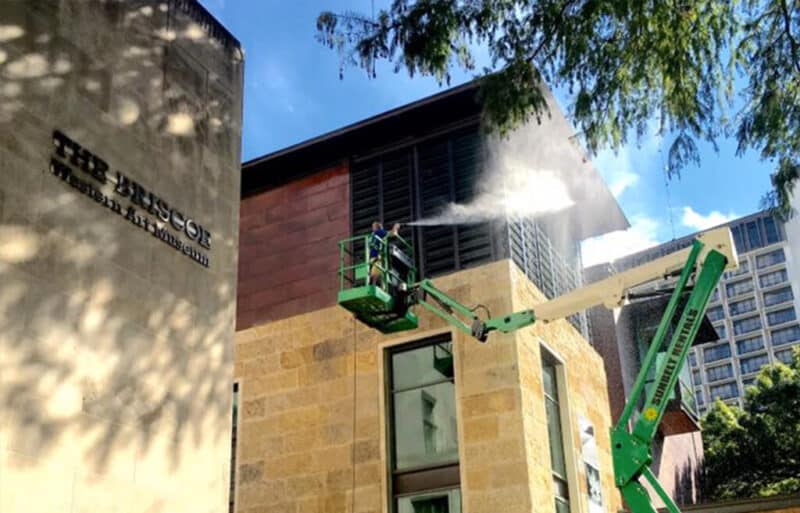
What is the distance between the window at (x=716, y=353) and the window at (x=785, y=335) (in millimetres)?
6108

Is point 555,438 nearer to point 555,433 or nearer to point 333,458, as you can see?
point 555,433

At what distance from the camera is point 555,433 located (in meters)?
17.0

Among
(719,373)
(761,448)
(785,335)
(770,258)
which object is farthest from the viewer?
(719,373)

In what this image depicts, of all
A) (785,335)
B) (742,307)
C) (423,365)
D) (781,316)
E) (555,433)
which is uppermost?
(742,307)

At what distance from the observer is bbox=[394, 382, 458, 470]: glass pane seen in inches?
633

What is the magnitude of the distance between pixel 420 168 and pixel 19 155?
10.3 meters

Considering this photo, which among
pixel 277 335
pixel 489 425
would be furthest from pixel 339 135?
pixel 489 425

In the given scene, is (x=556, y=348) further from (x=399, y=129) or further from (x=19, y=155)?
(x=19, y=155)

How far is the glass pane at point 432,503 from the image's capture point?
15.6 m

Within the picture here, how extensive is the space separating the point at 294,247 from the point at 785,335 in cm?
11509

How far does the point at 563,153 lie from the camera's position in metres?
19.7

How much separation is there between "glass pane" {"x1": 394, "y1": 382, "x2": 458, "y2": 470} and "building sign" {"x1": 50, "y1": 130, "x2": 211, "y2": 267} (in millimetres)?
6231

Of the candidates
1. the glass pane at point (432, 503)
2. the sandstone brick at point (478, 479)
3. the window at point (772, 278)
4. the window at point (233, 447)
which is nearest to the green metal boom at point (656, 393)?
the sandstone brick at point (478, 479)

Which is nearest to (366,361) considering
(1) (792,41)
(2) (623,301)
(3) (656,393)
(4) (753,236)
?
(2) (623,301)
